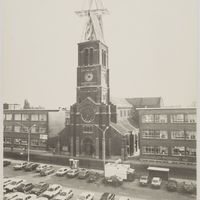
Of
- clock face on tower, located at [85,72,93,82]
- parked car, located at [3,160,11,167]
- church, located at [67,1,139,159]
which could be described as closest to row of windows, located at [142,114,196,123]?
church, located at [67,1,139,159]

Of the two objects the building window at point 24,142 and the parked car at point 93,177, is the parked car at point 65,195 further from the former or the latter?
the building window at point 24,142

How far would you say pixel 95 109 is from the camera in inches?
186

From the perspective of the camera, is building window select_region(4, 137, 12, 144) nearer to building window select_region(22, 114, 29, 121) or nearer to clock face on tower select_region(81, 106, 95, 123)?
building window select_region(22, 114, 29, 121)

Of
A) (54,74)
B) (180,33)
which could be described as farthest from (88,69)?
(180,33)

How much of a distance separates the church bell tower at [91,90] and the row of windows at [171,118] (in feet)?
1.93

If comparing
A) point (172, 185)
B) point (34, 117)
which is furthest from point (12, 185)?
point (172, 185)

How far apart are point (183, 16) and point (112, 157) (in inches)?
91.1

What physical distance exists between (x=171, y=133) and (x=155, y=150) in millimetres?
341

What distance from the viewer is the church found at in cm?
457

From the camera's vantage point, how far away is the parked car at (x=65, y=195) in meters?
4.55

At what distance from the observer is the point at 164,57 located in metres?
4.35

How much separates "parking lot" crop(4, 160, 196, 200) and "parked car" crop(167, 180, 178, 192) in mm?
52

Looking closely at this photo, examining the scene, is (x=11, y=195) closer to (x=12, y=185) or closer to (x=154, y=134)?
(x=12, y=185)

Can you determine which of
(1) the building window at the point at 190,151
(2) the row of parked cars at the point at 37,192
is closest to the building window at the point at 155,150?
(1) the building window at the point at 190,151
